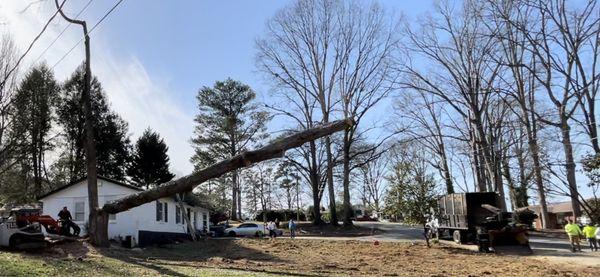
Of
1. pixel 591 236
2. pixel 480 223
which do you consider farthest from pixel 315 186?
pixel 591 236

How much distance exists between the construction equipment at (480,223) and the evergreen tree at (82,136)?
3341 centimetres

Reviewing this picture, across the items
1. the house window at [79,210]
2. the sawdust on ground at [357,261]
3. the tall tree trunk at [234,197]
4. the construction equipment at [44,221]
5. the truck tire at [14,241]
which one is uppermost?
the tall tree trunk at [234,197]

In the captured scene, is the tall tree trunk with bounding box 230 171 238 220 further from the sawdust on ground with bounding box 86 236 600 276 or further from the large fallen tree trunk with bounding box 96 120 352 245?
the large fallen tree trunk with bounding box 96 120 352 245

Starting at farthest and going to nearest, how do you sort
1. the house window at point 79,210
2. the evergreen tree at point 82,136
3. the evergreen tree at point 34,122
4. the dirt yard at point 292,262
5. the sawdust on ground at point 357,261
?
the evergreen tree at point 82,136 → the evergreen tree at point 34,122 → the house window at point 79,210 → the sawdust on ground at point 357,261 → the dirt yard at point 292,262

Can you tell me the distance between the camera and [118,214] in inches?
1134

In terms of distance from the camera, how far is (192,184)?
16.4 metres

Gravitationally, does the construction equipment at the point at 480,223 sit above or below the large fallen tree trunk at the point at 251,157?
below

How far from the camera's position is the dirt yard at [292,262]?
1335 cm

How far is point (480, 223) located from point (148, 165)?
119 ft


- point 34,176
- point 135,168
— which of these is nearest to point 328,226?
point 135,168

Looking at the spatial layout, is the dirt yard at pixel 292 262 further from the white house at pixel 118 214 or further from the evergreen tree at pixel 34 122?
the evergreen tree at pixel 34 122

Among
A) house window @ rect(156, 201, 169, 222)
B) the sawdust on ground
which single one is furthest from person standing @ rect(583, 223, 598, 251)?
house window @ rect(156, 201, 169, 222)

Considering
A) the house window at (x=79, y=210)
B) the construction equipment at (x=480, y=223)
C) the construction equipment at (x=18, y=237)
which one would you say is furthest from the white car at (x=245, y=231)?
the construction equipment at (x=18, y=237)

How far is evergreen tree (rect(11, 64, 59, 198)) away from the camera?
41.2 metres
